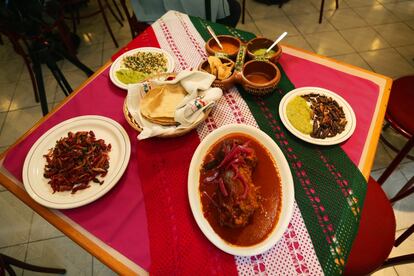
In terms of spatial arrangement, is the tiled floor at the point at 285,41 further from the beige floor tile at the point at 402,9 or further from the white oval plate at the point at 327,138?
the white oval plate at the point at 327,138

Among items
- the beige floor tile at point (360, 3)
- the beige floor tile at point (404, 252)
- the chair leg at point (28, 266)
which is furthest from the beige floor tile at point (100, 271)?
the beige floor tile at point (360, 3)

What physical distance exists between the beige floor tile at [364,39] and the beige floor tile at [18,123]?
4.15 m

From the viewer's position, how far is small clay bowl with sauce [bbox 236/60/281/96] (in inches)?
55.5

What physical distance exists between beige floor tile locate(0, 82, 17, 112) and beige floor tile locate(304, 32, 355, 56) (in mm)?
3998

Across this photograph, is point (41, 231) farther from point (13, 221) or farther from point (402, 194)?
point (402, 194)

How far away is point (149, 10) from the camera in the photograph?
8.21 ft

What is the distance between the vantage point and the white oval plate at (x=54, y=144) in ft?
3.69

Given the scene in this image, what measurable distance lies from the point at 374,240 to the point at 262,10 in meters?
3.93

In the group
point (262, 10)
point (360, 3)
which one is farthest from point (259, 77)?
point (360, 3)

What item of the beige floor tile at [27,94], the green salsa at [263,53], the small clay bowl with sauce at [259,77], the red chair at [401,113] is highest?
the green salsa at [263,53]

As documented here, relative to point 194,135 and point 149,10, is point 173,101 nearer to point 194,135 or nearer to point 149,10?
A: point 194,135

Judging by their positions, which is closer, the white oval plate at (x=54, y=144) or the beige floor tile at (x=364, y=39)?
the white oval plate at (x=54, y=144)

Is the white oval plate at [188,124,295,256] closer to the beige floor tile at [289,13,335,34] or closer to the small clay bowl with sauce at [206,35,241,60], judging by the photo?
the small clay bowl with sauce at [206,35,241,60]

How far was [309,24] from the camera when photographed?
4.02m
